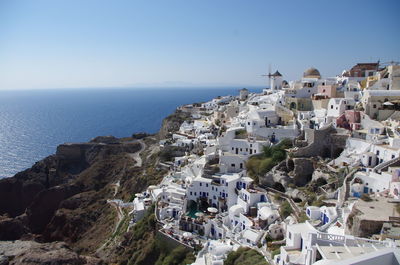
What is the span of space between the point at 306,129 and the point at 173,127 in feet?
143

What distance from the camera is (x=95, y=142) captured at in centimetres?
8194

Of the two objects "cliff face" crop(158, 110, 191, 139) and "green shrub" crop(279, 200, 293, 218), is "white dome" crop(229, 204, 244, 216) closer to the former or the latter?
"green shrub" crop(279, 200, 293, 218)

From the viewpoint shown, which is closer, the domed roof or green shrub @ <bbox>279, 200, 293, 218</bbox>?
green shrub @ <bbox>279, 200, 293, 218</bbox>

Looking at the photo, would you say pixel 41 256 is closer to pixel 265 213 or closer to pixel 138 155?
pixel 265 213

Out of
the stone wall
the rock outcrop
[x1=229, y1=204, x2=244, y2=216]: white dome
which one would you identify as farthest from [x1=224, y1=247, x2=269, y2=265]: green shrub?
the rock outcrop

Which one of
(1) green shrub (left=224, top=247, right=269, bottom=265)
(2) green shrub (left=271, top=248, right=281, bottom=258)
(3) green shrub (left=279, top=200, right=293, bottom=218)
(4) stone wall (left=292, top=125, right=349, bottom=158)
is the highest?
(4) stone wall (left=292, top=125, right=349, bottom=158)

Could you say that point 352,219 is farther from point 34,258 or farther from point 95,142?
point 95,142

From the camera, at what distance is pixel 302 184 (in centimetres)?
3103

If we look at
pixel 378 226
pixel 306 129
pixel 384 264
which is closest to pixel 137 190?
pixel 306 129

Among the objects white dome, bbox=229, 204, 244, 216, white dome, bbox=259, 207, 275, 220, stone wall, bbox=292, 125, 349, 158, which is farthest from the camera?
stone wall, bbox=292, 125, 349, 158

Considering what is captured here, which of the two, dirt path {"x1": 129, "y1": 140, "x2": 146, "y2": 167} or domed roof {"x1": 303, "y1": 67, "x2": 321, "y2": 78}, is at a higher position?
domed roof {"x1": 303, "y1": 67, "x2": 321, "y2": 78}

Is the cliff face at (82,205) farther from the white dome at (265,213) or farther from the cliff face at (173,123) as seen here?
the white dome at (265,213)

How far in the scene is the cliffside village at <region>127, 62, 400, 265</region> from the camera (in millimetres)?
20031

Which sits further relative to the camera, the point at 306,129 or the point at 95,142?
the point at 95,142
